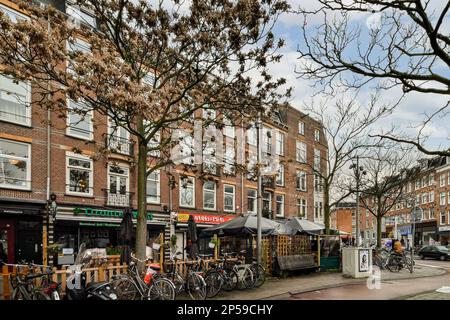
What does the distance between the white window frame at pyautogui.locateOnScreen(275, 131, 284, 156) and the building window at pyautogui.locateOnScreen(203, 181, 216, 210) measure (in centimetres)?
1038

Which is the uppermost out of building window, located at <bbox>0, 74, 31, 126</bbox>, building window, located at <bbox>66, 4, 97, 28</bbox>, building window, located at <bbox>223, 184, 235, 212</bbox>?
building window, located at <bbox>66, 4, 97, 28</bbox>

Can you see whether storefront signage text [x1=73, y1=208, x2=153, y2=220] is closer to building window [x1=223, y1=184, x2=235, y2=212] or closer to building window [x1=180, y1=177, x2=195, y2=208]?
building window [x1=180, y1=177, x2=195, y2=208]

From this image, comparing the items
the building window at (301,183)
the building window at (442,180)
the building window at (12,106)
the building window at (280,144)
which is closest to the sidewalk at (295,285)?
the building window at (12,106)

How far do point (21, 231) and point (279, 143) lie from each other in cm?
2658

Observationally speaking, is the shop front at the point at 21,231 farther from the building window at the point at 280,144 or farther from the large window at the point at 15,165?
the building window at the point at 280,144

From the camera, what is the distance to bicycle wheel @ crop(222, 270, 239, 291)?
40.3ft

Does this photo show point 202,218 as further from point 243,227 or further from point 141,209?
point 141,209

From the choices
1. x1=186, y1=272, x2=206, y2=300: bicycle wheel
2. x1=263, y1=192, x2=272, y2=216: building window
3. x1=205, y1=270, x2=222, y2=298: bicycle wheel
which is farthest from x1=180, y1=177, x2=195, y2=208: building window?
x1=186, y1=272, x2=206, y2=300: bicycle wheel

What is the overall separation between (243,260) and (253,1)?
9.04 meters

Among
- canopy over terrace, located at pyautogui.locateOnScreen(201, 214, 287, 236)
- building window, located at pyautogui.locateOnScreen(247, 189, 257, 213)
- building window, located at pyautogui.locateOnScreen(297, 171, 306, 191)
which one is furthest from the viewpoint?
building window, located at pyautogui.locateOnScreen(297, 171, 306, 191)

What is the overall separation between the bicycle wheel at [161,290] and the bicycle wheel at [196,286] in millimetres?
1381

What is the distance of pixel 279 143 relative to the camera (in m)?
40.7

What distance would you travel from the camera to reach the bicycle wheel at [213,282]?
37.9 feet
